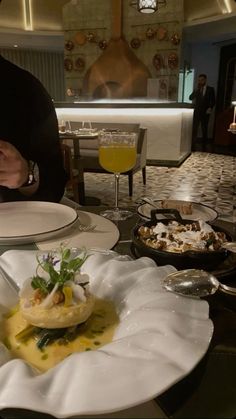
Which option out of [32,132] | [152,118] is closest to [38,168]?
[32,132]

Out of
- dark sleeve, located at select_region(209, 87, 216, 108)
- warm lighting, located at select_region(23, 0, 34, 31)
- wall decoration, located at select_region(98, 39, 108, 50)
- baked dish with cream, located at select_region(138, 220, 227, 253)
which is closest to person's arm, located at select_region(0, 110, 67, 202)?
baked dish with cream, located at select_region(138, 220, 227, 253)

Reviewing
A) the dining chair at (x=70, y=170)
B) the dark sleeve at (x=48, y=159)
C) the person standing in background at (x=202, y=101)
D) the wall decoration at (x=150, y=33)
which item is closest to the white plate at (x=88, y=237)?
the dark sleeve at (x=48, y=159)

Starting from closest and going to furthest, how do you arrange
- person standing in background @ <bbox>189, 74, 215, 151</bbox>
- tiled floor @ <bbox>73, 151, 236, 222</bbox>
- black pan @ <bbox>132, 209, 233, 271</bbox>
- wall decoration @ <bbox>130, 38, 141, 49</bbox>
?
black pan @ <bbox>132, 209, 233, 271</bbox>, tiled floor @ <bbox>73, 151, 236, 222</bbox>, wall decoration @ <bbox>130, 38, 141, 49</bbox>, person standing in background @ <bbox>189, 74, 215, 151</bbox>

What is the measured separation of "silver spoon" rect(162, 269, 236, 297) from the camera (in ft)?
1.69

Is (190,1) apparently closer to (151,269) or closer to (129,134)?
(129,134)

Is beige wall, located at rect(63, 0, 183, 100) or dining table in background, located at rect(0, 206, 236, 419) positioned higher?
beige wall, located at rect(63, 0, 183, 100)

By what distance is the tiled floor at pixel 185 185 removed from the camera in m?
4.10

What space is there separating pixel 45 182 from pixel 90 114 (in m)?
5.04

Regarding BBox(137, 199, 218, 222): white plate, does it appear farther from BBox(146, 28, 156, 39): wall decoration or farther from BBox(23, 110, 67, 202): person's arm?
BBox(146, 28, 156, 39): wall decoration

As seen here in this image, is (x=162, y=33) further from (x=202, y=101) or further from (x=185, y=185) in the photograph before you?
(x=185, y=185)

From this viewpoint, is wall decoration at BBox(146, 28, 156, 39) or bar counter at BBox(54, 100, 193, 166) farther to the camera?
wall decoration at BBox(146, 28, 156, 39)

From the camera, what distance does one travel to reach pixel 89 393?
0.32m

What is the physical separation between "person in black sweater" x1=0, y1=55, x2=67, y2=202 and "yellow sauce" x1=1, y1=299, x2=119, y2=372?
0.86 meters

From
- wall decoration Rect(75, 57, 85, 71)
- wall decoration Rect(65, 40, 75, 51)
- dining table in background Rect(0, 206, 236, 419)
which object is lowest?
dining table in background Rect(0, 206, 236, 419)
